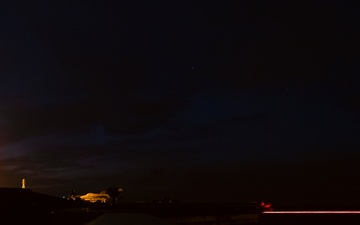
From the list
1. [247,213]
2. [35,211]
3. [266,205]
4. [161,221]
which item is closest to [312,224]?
[266,205]

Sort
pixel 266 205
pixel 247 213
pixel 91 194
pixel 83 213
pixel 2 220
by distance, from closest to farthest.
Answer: pixel 83 213
pixel 2 220
pixel 247 213
pixel 266 205
pixel 91 194

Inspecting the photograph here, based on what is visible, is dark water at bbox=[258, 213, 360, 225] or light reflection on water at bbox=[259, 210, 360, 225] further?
light reflection on water at bbox=[259, 210, 360, 225]

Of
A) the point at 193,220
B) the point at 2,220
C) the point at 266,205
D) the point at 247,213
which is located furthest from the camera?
the point at 266,205

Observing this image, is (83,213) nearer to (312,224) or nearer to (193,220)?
(193,220)

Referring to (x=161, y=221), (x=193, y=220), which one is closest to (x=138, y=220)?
(x=161, y=221)

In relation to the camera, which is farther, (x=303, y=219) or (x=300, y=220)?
(x=303, y=219)

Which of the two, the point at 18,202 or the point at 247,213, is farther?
the point at 247,213

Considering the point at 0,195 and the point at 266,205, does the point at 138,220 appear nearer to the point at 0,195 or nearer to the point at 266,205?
the point at 0,195

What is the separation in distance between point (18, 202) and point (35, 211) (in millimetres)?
1064

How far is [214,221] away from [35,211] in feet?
38.7

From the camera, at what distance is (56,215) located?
2397cm

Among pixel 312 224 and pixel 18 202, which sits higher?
pixel 18 202

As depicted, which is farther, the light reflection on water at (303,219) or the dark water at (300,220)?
the light reflection on water at (303,219)

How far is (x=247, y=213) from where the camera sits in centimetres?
3747
